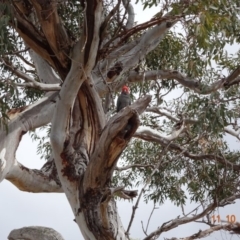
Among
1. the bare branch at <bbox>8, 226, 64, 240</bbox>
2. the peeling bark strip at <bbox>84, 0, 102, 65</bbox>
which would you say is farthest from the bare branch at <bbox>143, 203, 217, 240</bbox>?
the peeling bark strip at <bbox>84, 0, 102, 65</bbox>

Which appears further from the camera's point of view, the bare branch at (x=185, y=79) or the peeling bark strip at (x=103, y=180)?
the bare branch at (x=185, y=79)

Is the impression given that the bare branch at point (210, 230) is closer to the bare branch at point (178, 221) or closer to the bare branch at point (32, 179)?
the bare branch at point (178, 221)

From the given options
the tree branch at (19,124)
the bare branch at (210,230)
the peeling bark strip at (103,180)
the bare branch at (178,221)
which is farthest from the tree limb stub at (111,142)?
the bare branch at (210,230)

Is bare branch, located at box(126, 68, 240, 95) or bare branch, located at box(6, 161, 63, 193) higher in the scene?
bare branch, located at box(126, 68, 240, 95)

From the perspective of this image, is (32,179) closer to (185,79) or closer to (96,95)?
(96,95)

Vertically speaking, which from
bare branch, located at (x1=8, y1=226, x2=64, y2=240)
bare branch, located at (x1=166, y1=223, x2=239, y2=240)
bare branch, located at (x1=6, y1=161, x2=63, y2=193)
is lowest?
bare branch, located at (x1=166, y1=223, x2=239, y2=240)

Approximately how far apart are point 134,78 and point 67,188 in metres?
1.99

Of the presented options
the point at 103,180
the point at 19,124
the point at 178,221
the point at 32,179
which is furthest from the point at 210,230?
the point at 19,124

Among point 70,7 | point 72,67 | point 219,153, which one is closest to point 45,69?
point 70,7

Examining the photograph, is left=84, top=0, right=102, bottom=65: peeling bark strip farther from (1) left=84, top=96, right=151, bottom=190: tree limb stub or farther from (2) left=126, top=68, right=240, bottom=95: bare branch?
(2) left=126, top=68, right=240, bottom=95: bare branch

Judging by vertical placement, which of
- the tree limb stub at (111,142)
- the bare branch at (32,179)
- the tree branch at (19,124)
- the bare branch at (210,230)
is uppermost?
the tree branch at (19,124)

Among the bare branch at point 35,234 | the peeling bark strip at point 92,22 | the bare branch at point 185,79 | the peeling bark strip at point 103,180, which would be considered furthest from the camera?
the bare branch at point 185,79

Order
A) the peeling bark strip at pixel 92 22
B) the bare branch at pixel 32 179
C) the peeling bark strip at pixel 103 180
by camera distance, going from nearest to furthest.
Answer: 1. the peeling bark strip at pixel 103 180
2. the peeling bark strip at pixel 92 22
3. the bare branch at pixel 32 179

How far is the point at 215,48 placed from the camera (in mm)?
4727
